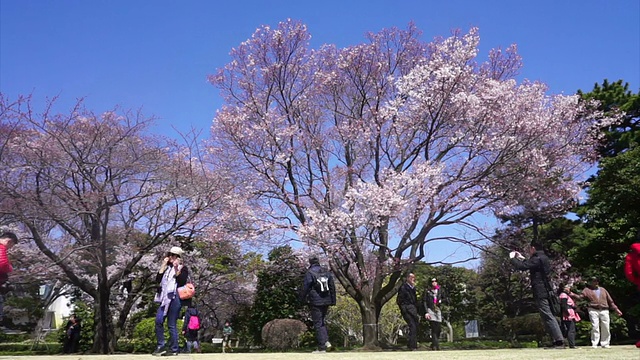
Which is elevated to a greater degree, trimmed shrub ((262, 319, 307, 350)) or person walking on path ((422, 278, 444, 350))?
person walking on path ((422, 278, 444, 350))

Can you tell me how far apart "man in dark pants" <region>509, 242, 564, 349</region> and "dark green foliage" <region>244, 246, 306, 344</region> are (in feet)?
43.1

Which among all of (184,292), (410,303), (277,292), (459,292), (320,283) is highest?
(459,292)

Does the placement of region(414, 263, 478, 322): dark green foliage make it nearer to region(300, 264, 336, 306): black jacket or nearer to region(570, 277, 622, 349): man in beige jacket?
region(570, 277, 622, 349): man in beige jacket

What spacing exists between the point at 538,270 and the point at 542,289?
32 centimetres

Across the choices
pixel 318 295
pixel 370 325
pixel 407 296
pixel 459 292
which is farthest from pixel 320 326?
pixel 459 292

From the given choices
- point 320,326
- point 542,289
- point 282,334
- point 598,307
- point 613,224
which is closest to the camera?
point 542,289

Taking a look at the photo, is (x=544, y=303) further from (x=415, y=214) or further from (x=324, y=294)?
(x=415, y=214)

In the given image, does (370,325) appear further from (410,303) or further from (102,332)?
(102,332)

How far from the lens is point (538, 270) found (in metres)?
9.11

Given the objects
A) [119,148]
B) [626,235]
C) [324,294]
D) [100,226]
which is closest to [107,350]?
[100,226]

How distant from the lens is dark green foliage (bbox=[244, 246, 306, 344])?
855 inches

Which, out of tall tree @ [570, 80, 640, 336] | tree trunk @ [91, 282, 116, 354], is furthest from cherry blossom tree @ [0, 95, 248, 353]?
tall tree @ [570, 80, 640, 336]

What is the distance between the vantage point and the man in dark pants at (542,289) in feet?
29.2

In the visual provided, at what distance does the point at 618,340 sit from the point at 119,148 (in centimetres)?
2057
